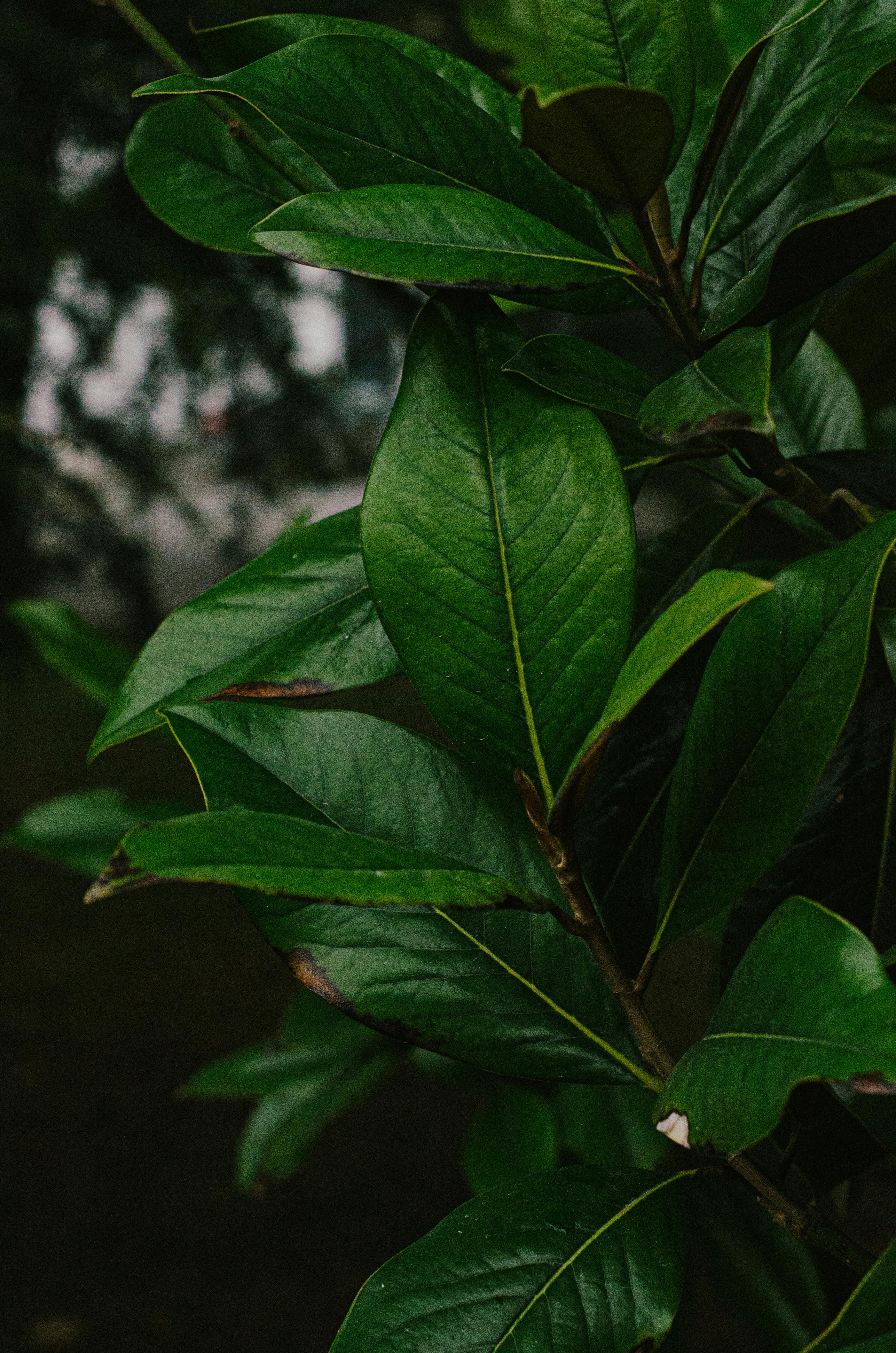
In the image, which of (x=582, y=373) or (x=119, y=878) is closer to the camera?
(x=119, y=878)

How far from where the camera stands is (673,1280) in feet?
1.06

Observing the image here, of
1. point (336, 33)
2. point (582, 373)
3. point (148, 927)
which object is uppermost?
point (336, 33)

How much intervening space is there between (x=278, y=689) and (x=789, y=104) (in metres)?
0.27

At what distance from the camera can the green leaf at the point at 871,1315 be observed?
0.78ft

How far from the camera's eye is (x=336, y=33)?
1.22ft

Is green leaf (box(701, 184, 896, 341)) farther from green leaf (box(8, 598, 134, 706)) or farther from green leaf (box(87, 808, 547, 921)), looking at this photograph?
green leaf (box(8, 598, 134, 706))

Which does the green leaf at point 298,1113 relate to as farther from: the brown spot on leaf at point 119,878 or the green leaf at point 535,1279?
the brown spot on leaf at point 119,878

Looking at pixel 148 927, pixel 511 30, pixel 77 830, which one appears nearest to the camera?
pixel 511 30

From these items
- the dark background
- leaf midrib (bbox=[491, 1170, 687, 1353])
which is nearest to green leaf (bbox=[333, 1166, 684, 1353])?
leaf midrib (bbox=[491, 1170, 687, 1353])

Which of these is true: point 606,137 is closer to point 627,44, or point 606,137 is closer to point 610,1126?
point 627,44

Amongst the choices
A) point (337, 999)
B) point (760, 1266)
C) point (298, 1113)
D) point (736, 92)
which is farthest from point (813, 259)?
point (298, 1113)

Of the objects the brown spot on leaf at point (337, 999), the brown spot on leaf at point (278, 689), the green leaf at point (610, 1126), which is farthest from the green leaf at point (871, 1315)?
the green leaf at point (610, 1126)

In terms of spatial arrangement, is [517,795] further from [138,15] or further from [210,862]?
[138,15]

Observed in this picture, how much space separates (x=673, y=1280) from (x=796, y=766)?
0.16 metres
